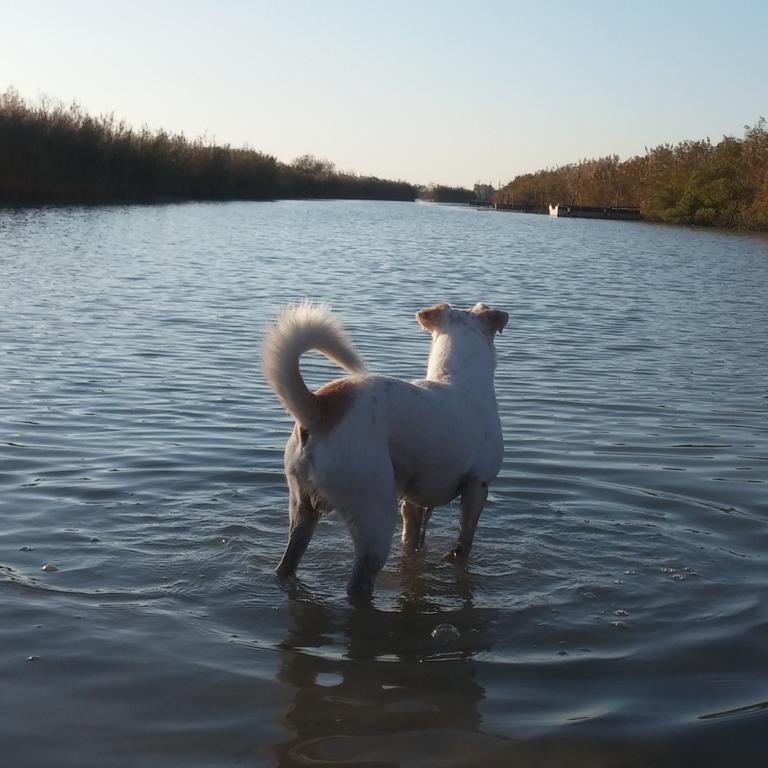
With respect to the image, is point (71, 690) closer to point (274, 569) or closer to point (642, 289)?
point (274, 569)

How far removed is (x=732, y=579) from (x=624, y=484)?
197 cm

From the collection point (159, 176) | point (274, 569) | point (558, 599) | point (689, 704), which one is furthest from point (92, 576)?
point (159, 176)

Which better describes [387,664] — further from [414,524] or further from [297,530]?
[414,524]

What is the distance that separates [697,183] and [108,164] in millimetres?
40982

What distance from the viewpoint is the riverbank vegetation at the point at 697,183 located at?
67.9 m

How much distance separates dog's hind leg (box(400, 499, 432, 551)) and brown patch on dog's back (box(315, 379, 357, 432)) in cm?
130

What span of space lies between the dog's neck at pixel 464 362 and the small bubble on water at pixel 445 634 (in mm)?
1440

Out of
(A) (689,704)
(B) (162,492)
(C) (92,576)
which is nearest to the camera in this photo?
(A) (689,704)

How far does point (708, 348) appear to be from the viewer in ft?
48.3

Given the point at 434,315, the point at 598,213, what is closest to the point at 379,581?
the point at 434,315

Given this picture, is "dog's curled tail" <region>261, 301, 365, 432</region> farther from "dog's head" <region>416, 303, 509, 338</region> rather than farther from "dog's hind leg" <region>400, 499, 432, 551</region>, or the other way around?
"dog's head" <region>416, 303, 509, 338</region>

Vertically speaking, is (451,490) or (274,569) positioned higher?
(451,490)

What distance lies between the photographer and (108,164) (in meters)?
59.9

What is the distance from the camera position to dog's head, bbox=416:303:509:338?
20.9ft
